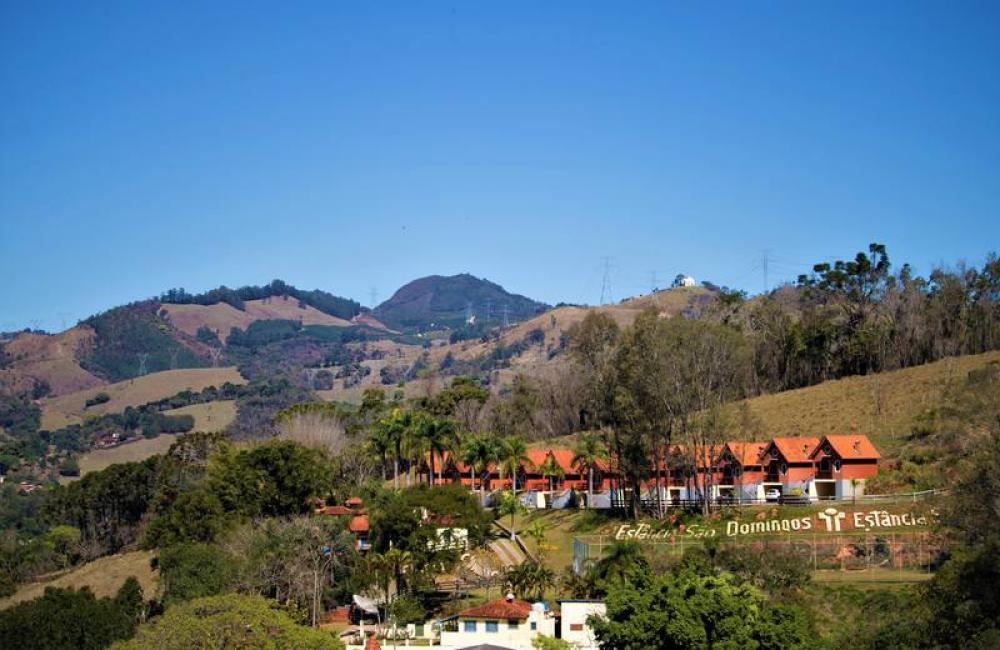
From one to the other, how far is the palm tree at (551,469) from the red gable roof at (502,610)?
112ft

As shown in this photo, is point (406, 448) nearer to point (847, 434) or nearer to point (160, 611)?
point (160, 611)

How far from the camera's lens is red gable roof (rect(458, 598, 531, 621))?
6234 centimetres

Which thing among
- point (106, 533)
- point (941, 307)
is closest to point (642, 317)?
point (941, 307)

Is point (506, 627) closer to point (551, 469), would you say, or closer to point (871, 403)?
point (551, 469)

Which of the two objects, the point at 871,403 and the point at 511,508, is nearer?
the point at 511,508

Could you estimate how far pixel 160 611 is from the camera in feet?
266

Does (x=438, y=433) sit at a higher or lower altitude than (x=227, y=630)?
higher

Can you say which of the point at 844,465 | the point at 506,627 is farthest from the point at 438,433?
the point at 506,627

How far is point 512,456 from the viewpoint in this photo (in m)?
96.6

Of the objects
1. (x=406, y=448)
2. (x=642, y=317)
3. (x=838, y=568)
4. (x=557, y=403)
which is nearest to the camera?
(x=838, y=568)

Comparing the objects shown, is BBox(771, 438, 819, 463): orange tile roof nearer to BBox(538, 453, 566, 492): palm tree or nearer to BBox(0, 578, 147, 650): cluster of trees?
BBox(538, 453, 566, 492): palm tree

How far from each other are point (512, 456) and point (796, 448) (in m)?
22.5

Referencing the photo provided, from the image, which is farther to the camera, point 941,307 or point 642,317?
point 941,307

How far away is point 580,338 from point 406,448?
21302 mm
